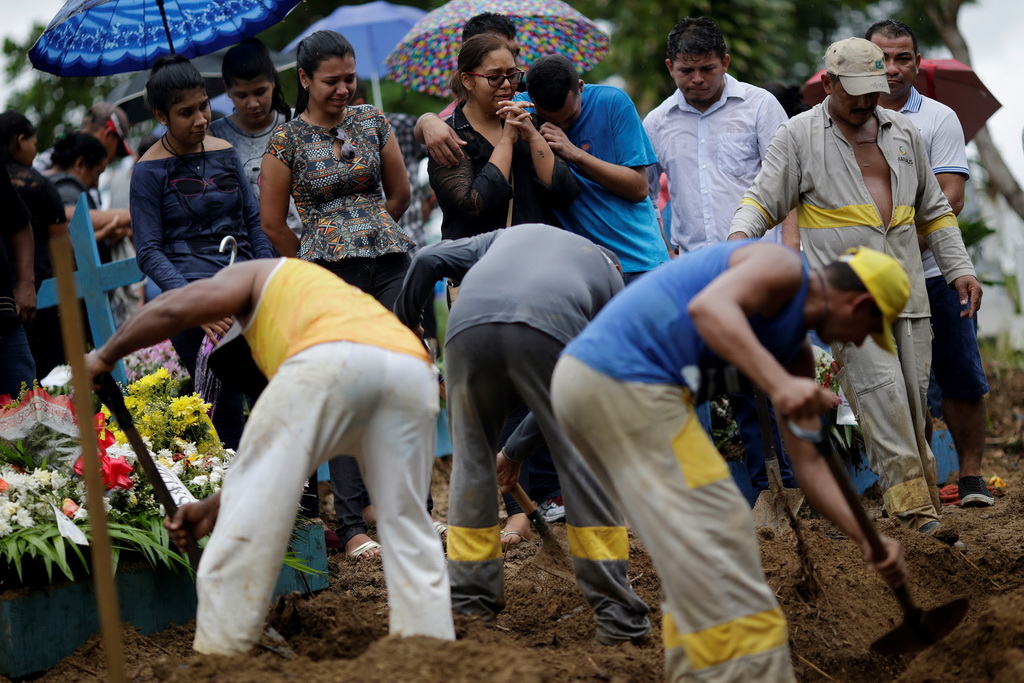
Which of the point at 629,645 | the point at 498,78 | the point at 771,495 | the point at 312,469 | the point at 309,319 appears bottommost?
the point at 771,495

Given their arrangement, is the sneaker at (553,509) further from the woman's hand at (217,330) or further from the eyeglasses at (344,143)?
the eyeglasses at (344,143)

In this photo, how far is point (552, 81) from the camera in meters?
5.71

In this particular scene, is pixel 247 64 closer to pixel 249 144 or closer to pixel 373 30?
pixel 249 144

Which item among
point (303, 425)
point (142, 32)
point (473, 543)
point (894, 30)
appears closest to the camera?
point (303, 425)

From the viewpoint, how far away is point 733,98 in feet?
21.7

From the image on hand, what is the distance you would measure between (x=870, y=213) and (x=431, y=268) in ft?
7.51

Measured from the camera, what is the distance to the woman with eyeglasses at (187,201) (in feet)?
19.5

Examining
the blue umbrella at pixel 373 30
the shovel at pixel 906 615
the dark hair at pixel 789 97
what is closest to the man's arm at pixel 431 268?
the shovel at pixel 906 615

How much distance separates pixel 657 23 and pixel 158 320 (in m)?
11.9

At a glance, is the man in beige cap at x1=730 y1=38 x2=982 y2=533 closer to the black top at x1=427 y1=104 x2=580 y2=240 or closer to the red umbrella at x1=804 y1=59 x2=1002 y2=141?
the black top at x1=427 y1=104 x2=580 y2=240

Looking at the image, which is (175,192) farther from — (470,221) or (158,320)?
(158,320)

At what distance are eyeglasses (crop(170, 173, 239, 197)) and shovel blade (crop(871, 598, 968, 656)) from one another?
390cm

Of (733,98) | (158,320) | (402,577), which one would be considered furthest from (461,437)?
(733,98)

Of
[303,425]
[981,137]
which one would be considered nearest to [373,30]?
[981,137]
